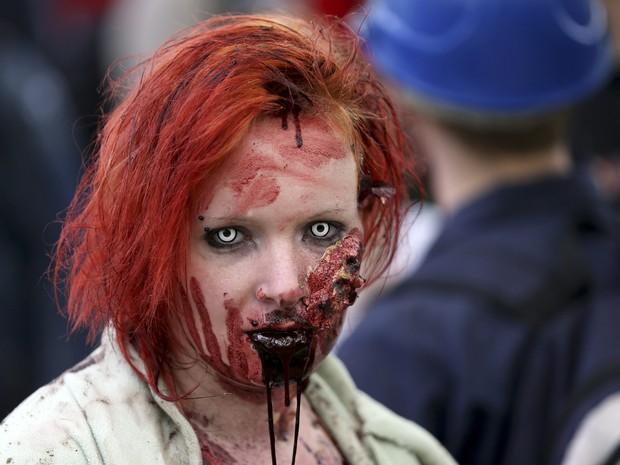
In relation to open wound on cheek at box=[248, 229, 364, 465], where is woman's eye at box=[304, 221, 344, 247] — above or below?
above

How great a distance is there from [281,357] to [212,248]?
169 mm

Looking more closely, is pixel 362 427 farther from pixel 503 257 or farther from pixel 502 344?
pixel 503 257

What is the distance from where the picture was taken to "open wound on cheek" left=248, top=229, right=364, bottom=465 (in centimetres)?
133

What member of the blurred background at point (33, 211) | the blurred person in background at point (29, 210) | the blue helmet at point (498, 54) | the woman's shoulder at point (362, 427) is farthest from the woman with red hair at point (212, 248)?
the blurred person in background at point (29, 210)

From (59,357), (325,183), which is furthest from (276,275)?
(59,357)

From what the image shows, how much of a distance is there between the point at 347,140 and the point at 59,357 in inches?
105

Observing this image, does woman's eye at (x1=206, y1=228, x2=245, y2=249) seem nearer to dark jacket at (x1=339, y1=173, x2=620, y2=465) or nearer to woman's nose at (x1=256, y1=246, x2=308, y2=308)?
woman's nose at (x1=256, y1=246, x2=308, y2=308)

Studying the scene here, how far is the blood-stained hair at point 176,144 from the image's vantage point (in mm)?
1290

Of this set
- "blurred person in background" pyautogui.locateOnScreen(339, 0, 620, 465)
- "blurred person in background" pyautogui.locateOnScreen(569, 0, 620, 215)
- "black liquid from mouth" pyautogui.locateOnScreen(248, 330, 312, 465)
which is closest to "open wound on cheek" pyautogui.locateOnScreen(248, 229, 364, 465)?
"black liquid from mouth" pyautogui.locateOnScreen(248, 330, 312, 465)

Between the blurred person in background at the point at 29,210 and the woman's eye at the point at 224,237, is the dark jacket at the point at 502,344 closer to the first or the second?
the woman's eye at the point at 224,237

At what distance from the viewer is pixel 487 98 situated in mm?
2852

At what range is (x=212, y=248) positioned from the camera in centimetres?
133

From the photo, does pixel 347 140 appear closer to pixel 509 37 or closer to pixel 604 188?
pixel 509 37

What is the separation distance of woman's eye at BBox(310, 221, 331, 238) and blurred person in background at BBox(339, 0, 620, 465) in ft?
3.68
